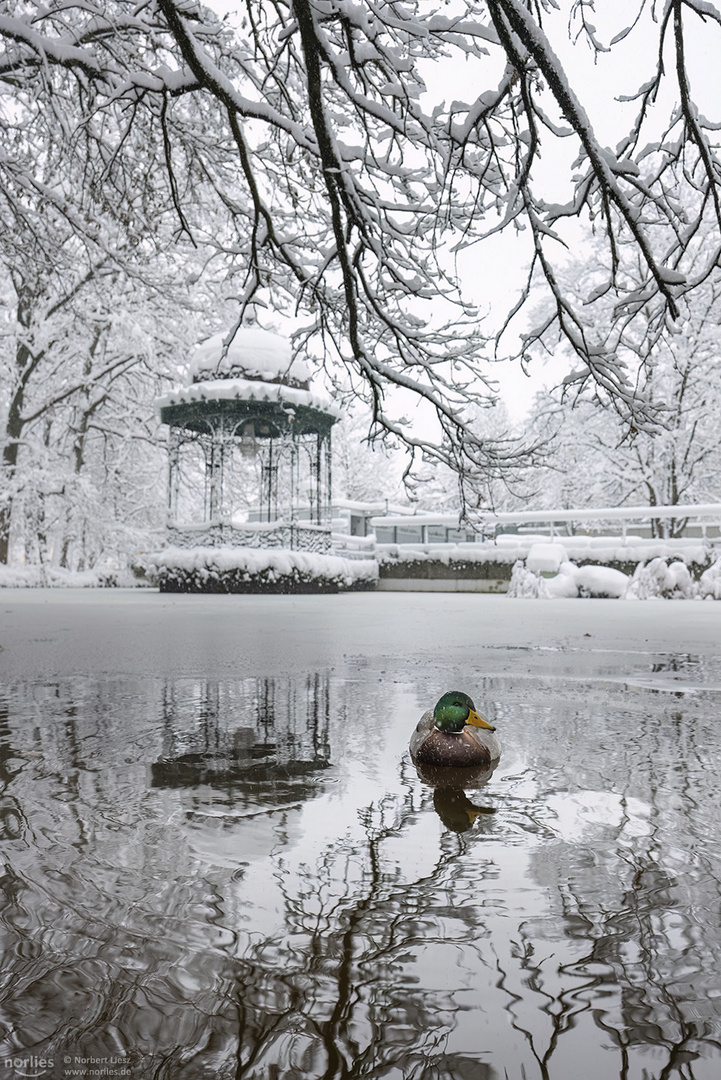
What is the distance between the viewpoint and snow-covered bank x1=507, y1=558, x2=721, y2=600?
1375 centimetres

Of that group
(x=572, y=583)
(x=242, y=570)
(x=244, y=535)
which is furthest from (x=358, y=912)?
(x=244, y=535)

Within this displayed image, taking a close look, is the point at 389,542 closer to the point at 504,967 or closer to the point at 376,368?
the point at 376,368

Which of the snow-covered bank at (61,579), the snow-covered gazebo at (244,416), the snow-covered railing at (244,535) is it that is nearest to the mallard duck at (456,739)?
the snow-covered gazebo at (244,416)

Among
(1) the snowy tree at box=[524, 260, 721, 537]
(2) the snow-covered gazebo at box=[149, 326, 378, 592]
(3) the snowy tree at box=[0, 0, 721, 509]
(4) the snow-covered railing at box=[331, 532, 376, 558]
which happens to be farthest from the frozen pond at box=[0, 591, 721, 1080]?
(1) the snowy tree at box=[524, 260, 721, 537]

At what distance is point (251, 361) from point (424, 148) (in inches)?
451

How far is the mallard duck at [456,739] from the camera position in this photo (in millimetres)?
2080

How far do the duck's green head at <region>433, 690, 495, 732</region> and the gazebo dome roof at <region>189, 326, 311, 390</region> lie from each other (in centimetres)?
1443

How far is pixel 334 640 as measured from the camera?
589 cm

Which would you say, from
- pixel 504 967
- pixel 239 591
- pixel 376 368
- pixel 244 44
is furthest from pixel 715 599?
pixel 504 967

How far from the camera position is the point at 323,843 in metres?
1.48

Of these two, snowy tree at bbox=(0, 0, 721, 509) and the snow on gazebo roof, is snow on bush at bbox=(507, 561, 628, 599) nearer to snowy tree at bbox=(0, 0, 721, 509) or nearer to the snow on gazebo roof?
the snow on gazebo roof

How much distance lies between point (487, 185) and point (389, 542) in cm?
1647

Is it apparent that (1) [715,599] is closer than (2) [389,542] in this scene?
Yes

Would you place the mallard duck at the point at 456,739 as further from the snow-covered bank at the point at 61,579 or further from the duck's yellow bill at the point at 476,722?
the snow-covered bank at the point at 61,579
